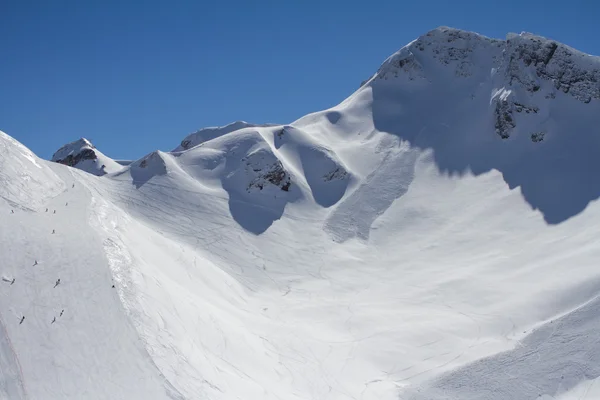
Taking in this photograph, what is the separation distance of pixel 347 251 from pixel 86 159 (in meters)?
52.4

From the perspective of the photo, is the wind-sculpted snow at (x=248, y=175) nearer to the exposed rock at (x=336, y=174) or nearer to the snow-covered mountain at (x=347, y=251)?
the snow-covered mountain at (x=347, y=251)

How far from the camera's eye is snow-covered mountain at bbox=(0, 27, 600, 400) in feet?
58.5

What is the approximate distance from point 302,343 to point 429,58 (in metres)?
58.2

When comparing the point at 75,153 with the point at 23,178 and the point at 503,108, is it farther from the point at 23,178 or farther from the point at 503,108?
the point at 503,108

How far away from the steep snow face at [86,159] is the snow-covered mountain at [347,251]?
24.1 meters

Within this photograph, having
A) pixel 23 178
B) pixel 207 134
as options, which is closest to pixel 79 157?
pixel 207 134

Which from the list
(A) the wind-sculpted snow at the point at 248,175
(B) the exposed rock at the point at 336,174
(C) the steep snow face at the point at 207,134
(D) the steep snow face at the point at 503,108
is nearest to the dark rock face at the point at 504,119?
(D) the steep snow face at the point at 503,108

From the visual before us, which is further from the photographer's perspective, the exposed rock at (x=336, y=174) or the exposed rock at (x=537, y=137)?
the exposed rock at (x=336, y=174)

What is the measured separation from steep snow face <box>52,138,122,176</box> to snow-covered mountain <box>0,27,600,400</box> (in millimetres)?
24101

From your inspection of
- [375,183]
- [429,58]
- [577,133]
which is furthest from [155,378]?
[429,58]

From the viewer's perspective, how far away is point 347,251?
4459 cm

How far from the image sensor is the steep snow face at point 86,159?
7662cm

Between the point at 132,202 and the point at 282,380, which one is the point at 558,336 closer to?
the point at 282,380

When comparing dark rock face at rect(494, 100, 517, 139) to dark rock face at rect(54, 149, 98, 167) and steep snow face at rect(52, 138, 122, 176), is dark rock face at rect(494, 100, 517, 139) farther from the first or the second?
dark rock face at rect(54, 149, 98, 167)
